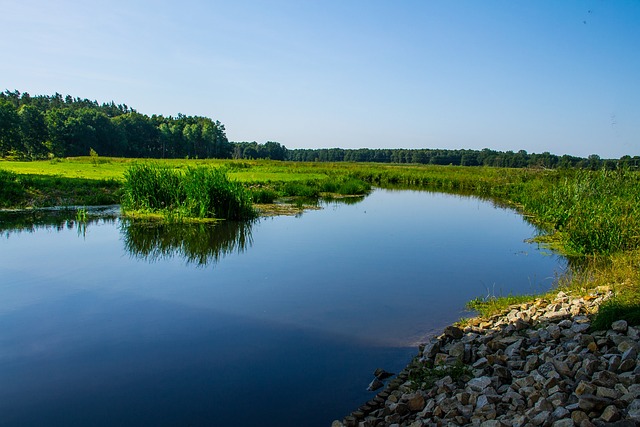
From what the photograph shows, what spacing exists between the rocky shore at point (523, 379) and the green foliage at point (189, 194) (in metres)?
13.2

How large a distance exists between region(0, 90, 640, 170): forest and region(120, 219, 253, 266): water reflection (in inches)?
607

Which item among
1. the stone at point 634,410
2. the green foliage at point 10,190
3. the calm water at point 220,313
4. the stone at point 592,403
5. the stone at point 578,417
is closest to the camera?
the stone at point 634,410

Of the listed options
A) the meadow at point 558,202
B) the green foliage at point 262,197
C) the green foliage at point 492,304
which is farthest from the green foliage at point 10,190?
the green foliage at point 492,304

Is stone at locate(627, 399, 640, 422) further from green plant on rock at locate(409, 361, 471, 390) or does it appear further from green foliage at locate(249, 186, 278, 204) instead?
green foliage at locate(249, 186, 278, 204)

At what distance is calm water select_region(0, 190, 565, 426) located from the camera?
553 cm

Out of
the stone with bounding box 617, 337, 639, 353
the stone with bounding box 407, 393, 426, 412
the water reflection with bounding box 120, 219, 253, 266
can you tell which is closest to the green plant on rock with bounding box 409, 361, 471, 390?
the stone with bounding box 407, 393, 426, 412

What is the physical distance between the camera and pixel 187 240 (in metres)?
14.7

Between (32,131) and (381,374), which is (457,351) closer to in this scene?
(381,374)

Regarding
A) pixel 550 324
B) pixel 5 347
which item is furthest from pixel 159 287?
pixel 550 324

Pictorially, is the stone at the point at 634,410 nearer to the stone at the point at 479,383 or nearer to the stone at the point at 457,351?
the stone at the point at 479,383

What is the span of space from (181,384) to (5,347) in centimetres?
300

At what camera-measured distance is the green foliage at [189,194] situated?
18.2 metres

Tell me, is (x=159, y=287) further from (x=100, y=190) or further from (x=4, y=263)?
(x=100, y=190)

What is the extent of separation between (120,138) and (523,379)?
8063 cm
